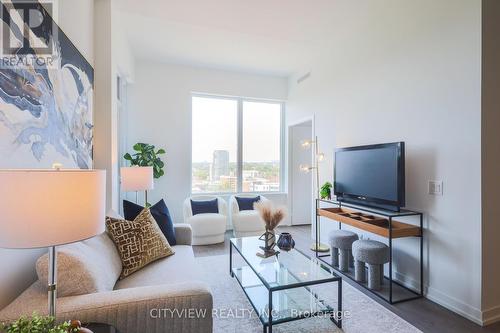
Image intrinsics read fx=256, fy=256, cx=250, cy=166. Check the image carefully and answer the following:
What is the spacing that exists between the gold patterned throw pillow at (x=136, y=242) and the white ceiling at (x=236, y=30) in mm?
2513

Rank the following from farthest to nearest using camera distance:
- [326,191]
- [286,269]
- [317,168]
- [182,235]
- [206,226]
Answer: [317,168]
[206,226]
[326,191]
[182,235]
[286,269]

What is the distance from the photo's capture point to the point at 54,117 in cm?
172

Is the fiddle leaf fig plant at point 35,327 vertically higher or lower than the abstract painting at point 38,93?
lower

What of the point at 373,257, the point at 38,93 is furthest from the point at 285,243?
the point at 38,93

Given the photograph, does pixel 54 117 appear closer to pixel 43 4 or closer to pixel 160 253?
pixel 43 4

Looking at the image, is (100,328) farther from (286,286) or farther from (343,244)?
(343,244)

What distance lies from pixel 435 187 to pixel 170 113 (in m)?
4.28

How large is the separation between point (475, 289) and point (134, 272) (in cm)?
274

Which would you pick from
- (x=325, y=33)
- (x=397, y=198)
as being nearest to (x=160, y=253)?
(x=397, y=198)

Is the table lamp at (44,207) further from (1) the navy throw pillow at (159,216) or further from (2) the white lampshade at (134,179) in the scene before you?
(2) the white lampshade at (134,179)

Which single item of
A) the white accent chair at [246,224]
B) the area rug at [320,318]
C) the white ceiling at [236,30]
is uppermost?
the white ceiling at [236,30]

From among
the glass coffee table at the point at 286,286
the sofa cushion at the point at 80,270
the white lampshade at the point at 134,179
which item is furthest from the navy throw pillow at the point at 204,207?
the sofa cushion at the point at 80,270

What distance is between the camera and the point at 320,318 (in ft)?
6.92

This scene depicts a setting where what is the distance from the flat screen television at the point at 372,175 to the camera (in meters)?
2.57
